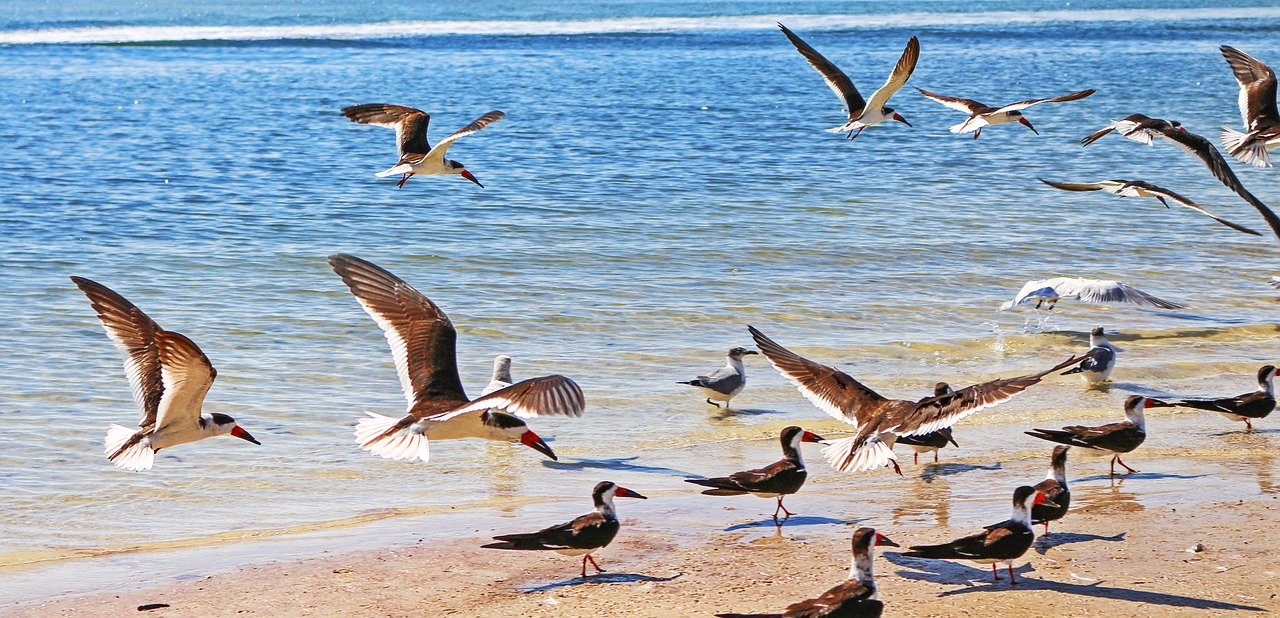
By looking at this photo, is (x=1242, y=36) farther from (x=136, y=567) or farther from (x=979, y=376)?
(x=136, y=567)

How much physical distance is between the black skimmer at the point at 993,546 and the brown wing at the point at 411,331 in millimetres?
2943

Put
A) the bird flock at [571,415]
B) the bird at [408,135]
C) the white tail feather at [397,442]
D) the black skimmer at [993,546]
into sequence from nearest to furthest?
the black skimmer at [993,546], the bird flock at [571,415], the white tail feather at [397,442], the bird at [408,135]

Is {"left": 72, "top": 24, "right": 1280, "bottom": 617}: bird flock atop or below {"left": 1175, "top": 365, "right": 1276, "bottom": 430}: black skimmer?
atop

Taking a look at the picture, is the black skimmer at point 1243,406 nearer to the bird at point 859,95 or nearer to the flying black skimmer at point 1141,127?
the flying black skimmer at point 1141,127

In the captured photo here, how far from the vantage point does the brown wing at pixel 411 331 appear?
8.45m

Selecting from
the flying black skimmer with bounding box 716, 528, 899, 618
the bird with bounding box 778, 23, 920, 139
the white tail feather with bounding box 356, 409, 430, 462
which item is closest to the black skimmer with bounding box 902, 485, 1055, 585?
the flying black skimmer with bounding box 716, 528, 899, 618

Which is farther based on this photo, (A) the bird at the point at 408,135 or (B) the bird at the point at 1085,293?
(B) the bird at the point at 1085,293

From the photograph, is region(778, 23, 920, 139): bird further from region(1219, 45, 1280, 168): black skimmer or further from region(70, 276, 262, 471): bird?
region(70, 276, 262, 471): bird

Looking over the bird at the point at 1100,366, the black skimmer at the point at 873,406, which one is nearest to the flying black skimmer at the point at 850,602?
the black skimmer at the point at 873,406

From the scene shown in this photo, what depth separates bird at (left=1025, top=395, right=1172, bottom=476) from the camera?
A: 872 cm

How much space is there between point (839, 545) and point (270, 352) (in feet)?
22.9

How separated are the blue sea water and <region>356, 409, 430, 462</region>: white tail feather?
57 cm

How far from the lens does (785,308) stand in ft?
48.5

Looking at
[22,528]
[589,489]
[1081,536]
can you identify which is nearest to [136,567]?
[22,528]
